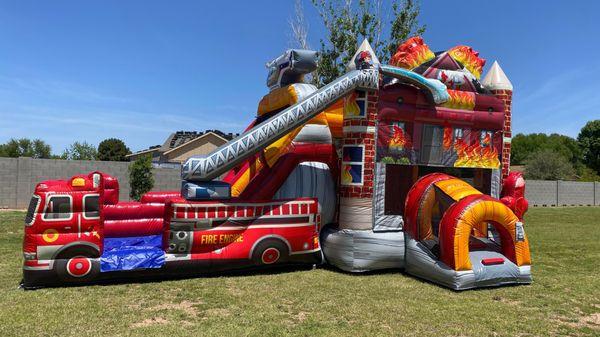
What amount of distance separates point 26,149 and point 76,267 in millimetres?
57343

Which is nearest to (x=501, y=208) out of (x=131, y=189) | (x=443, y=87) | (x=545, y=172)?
(x=443, y=87)

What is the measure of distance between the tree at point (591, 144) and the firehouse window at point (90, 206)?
150ft

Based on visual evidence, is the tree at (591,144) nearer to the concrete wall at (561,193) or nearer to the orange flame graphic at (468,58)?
the concrete wall at (561,193)

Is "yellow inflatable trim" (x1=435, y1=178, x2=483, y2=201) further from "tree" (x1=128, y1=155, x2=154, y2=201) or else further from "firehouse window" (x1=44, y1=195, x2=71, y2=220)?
"tree" (x1=128, y1=155, x2=154, y2=201)

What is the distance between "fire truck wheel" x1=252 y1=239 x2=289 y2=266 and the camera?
20.1 feet

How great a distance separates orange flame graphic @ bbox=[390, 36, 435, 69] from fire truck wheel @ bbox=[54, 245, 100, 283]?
541 cm

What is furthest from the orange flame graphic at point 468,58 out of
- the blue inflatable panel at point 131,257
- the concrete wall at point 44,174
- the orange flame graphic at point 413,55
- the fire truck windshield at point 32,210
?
the concrete wall at point 44,174

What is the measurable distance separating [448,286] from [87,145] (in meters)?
55.6

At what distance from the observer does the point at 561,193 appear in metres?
25.8

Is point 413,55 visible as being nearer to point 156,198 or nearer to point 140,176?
point 156,198

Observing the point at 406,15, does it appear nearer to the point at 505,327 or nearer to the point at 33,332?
the point at 505,327

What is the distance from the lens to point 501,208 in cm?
604

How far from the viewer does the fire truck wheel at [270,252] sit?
6.11 m

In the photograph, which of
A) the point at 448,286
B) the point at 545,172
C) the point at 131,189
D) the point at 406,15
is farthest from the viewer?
the point at 545,172
